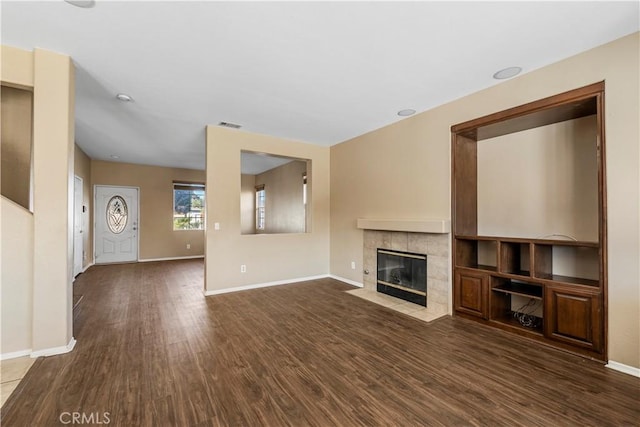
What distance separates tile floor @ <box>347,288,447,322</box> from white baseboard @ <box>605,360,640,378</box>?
1.48 meters

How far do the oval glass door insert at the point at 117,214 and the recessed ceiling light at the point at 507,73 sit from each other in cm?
863

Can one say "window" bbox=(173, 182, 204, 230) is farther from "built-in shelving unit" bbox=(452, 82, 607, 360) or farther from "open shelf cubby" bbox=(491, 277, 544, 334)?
"open shelf cubby" bbox=(491, 277, 544, 334)

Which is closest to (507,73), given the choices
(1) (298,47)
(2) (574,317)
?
(1) (298,47)

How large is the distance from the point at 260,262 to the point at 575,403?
4.14 metres

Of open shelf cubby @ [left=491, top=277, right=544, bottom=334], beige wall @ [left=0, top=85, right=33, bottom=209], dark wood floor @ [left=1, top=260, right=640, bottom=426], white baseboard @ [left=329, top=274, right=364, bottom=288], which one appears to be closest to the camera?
dark wood floor @ [left=1, top=260, right=640, bottom=426]

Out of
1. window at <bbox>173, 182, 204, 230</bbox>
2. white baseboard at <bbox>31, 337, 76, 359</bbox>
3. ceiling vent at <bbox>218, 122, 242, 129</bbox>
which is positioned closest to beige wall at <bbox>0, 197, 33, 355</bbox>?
white baseboard at <bbox>31, 337, 76, 359</bbox>

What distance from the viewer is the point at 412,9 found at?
1918 millimetres

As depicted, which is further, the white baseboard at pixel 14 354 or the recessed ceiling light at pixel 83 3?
the white baseboard at pixel 14 354

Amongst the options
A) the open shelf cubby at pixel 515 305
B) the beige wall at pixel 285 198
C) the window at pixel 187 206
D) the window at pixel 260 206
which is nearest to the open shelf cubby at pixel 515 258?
the open shelf cubby at pixel 515 305

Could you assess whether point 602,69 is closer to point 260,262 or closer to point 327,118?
point 327,118

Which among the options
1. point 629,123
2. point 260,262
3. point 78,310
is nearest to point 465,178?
point 629,123

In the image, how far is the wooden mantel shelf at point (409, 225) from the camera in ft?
11.4

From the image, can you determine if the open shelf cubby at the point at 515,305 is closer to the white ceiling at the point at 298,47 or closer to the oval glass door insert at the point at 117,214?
the white ceiling at the point at 298,47

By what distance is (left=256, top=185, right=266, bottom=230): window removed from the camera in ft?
30.1
